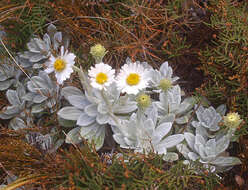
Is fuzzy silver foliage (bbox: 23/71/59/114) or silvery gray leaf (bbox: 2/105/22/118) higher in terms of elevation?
fuzzy silver foliage (bbox: 23/71/59/114)

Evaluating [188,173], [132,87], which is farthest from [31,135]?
[188,173]

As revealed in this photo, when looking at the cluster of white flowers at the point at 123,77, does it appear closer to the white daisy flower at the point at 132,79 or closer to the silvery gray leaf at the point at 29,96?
the white daisy flower at the point at 132,79

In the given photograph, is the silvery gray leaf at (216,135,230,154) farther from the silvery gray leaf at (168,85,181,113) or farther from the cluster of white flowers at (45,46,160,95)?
the cluster of white flowers at (45,46,160,95)

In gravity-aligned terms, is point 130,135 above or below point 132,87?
below

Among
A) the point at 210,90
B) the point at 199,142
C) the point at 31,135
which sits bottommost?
the point at 199,142

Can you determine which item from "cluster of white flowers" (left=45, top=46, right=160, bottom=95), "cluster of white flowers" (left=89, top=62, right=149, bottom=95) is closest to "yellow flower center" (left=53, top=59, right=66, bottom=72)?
"cluster of white flowers" (left=45, top=46, right=160, bottom=95)

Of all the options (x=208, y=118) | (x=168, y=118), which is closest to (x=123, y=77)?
(x=168, y=118)

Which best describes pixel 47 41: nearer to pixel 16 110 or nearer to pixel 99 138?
pixel 16 110

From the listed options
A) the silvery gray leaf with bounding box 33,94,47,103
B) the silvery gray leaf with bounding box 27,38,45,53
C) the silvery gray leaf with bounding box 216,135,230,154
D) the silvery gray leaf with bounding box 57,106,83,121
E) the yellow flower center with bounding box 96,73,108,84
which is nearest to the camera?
the yellow flower center with bounding box 96,73,108,84

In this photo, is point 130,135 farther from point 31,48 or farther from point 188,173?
point 31,48
